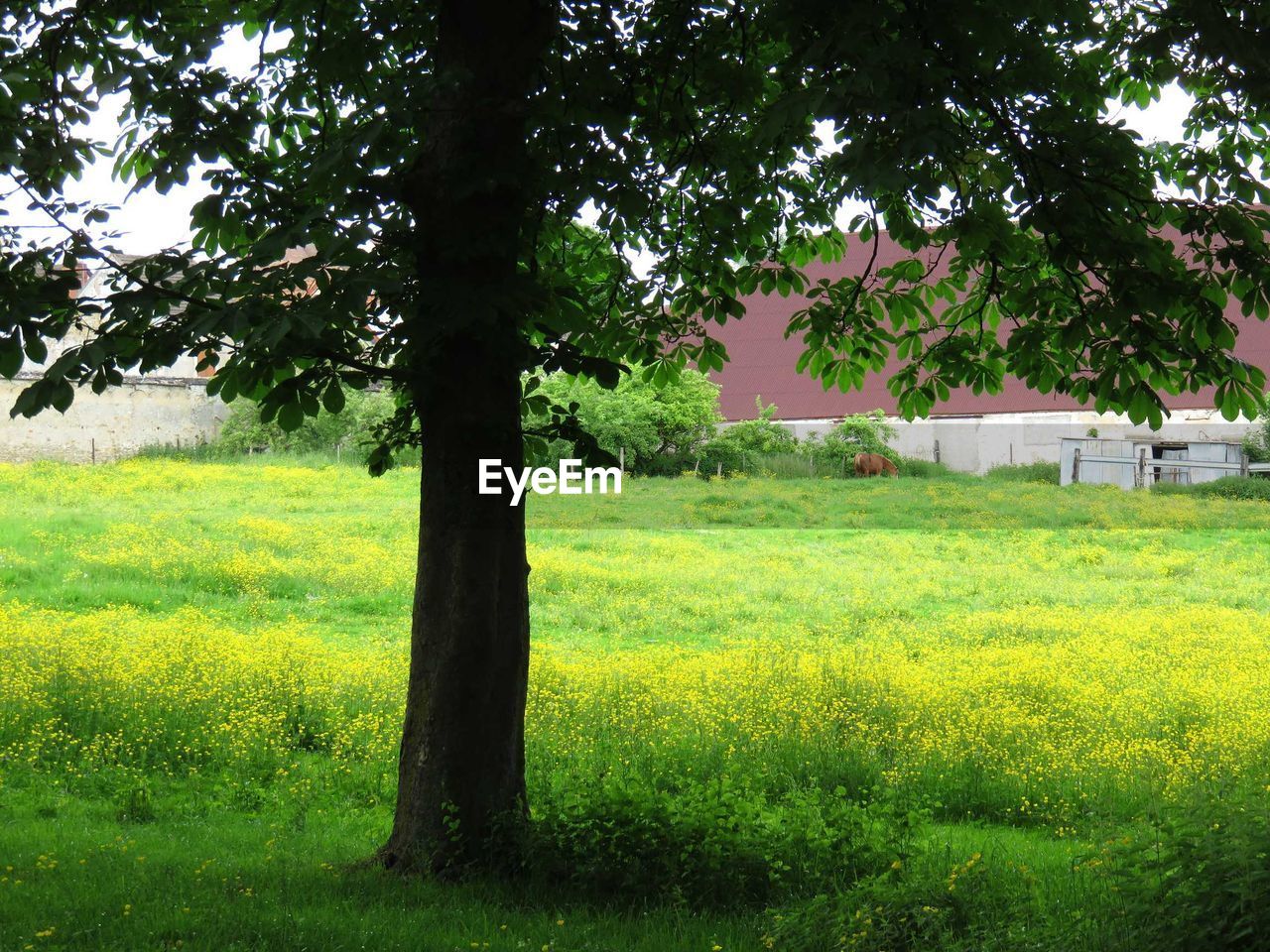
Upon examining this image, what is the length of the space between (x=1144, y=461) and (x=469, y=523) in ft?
97.4

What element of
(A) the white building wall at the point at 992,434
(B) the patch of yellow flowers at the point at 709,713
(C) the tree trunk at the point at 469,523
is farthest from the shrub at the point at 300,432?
(C) the tree trunk at the point at 469,523

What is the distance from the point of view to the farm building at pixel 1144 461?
1264 inches

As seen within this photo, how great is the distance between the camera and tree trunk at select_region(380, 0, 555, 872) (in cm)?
617

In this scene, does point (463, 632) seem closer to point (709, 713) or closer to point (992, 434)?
point (709, 713)

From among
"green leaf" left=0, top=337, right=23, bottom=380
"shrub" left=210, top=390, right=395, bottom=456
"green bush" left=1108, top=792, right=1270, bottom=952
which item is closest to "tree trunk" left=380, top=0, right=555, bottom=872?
"green leaf" left=0, top=337, right=23, bottom=380

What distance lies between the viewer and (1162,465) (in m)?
32.7

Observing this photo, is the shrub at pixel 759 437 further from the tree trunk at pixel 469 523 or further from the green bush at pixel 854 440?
the tree trunk at pixel 469 523

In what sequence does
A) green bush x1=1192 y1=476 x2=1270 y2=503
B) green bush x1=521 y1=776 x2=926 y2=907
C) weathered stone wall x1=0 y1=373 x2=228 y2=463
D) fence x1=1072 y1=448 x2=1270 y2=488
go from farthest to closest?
1. weathered stone wall x1=0 y1=373 x2=228 y2=463
2. fence x1=1072 y1=448 x2=1270 y2=488
3. green bush x1=1192 y1=476 x2=1270 y2=503
4. green bush x1=521 y1=776 x2=926 y2=907

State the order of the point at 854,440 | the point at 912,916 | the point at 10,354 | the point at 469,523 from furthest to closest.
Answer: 1. the point at 854,440
2. the point at 469,523
3. the point at 912,916
4. the point at 10,354

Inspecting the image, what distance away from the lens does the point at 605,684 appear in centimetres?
1170

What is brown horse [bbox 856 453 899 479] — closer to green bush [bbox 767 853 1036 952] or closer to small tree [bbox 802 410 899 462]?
small tree [bbox 802 410 899 462]

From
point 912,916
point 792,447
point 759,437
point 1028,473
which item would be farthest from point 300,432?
point 912,916

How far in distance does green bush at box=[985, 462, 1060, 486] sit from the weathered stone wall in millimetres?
22788

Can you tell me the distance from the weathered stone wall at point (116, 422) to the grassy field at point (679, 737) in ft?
27.6
